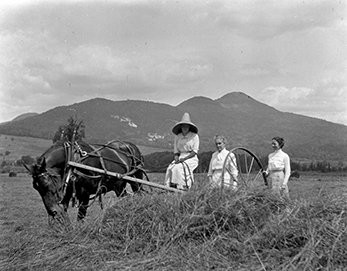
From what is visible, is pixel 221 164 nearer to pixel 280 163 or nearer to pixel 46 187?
pixel 280 163

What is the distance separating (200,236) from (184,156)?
3.13m

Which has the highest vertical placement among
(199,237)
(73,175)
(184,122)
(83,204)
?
(184,122)

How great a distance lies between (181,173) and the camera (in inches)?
285

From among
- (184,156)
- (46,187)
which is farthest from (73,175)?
(184,156)

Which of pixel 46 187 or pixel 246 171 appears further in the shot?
pixel 246 171

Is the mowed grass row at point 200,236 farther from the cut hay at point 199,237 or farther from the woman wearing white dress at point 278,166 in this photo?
the woman wearing white dress at point 278,166

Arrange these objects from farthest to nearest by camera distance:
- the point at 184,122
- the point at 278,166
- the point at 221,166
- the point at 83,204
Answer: the point at 184,122 → the point at 83,204 → the point at 278,166 → the point at 221,166

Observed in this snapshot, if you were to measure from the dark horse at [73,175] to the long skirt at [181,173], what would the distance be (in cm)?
Answer: 94

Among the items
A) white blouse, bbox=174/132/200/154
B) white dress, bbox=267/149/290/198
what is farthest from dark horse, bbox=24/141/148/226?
white dress, bbox=267/149/290/198

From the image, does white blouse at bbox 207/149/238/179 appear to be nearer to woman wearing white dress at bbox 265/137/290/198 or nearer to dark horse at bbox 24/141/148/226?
woman wearing white dress at bbox 265/137/290/198

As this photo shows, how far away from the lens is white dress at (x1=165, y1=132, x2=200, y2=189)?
7210mm

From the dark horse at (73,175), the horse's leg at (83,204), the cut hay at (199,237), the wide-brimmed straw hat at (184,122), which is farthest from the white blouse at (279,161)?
the horse's leg at (83,204)

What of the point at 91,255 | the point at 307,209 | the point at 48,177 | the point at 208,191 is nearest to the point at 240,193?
the point at 208,191

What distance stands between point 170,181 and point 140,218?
7.51 feet
